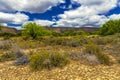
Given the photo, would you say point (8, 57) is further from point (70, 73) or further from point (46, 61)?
point (70, 73)

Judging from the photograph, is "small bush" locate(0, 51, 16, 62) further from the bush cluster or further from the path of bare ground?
the bush cluster

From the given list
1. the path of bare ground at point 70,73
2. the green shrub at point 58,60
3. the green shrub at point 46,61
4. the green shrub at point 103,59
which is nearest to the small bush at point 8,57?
the path of bare ground at point 70,73

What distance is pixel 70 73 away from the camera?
10.8 meters

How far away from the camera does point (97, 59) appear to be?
12.7 m

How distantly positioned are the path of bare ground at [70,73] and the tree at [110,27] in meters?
46.7

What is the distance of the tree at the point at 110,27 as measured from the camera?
2261 inches

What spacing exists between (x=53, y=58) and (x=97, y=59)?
2.49 m

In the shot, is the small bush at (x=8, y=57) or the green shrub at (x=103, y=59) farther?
the small bush at (x=8, y=57)

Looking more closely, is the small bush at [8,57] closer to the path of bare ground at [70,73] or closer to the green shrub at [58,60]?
the path of bare ground at [70,73]

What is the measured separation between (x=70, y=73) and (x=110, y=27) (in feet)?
165

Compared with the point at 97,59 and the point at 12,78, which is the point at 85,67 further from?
the point at 12,78

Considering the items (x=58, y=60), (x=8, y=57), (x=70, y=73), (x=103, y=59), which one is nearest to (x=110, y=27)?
(x=8, y=57)

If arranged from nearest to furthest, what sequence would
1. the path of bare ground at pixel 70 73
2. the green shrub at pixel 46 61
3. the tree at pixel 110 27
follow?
the path of bare ground at pixel 70 73 < the green shrub at pixel 46 61 < the tree at pixel 110 27

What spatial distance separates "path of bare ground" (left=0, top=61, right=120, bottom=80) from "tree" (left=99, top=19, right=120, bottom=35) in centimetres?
4666
